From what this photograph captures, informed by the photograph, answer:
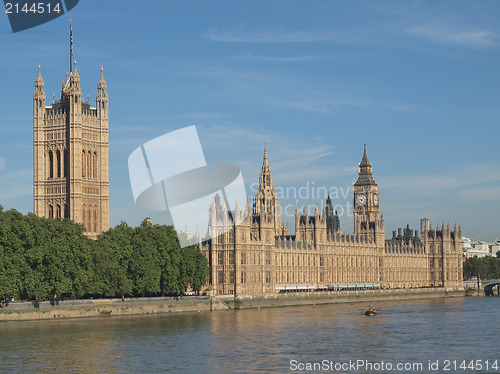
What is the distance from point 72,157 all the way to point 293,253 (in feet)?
128

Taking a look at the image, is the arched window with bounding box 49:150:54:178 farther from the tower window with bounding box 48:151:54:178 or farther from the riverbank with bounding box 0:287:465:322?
the riverbank with bounding box 0:287:465:322

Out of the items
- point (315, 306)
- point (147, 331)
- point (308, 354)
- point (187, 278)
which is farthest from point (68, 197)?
point (308, 354)

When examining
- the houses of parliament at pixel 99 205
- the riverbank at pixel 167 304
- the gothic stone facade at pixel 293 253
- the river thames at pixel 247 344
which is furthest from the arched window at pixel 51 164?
the river thames at pixel 247 344

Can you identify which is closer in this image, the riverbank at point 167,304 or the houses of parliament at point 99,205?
the riverbank at point 167,304

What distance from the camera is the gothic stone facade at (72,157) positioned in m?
135

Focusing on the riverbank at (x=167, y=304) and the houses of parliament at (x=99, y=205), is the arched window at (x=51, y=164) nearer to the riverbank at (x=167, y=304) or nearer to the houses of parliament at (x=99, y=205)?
the houses of parliament at (x=99, y=205)

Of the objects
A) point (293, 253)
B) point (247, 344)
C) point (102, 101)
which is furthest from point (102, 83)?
point (247, 344)

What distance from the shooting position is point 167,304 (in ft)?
354

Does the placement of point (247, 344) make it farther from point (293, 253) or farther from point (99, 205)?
point (293, 253)

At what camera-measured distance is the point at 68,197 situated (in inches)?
5285

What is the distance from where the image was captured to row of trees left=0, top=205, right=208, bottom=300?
88.1 metres

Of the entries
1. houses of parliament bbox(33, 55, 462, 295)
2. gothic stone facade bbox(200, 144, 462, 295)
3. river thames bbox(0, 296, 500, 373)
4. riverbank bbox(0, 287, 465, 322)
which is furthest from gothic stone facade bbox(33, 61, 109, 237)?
river thames bbox(0, 296, 500, 373)

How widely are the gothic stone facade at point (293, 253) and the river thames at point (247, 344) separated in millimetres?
27559

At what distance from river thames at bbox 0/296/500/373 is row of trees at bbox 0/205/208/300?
3.92m
